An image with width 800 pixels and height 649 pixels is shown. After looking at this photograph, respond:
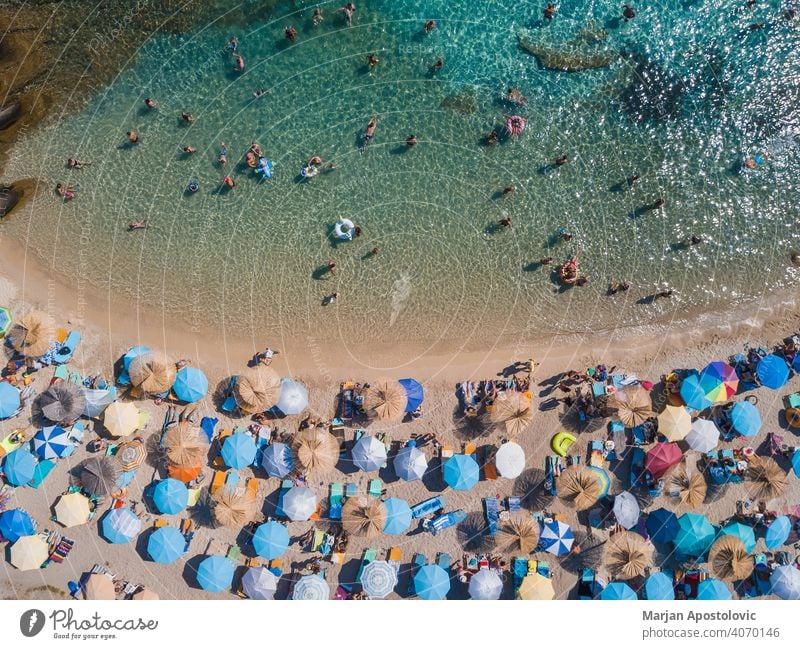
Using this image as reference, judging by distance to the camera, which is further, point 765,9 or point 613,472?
point 765,9

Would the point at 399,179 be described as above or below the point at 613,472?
above

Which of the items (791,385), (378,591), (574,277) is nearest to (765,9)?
(574,277)

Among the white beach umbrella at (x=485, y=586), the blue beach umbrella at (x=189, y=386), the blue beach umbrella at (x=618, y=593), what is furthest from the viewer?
the blue beach umbrella at (x=189, y=386)

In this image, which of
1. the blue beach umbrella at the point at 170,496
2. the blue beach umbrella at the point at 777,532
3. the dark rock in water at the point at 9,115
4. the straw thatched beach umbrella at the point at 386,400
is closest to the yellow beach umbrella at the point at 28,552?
the blue beach umbrella at the point at 170,496

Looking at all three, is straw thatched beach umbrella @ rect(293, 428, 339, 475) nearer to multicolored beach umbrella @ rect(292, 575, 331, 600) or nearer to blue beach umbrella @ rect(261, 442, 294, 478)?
blue beach umbrella @ rect(261, 442, 294, 478)

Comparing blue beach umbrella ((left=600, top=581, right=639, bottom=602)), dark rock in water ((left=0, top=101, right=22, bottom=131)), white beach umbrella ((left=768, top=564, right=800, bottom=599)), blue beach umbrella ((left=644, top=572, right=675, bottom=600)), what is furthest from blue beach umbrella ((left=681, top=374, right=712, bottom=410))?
dark rock in water ((left=0, top=101, right=22, bottom=131))

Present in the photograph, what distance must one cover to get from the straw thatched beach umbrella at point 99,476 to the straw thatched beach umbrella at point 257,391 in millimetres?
4916

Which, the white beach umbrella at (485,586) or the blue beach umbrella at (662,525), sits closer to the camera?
the white beach umbrella at (485,586)

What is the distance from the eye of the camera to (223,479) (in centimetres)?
1930

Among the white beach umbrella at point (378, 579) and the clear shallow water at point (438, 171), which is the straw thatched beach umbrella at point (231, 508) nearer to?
the white beach umbrella at point (378, 579)

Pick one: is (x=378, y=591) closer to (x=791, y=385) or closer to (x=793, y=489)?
(x=793, y=489)

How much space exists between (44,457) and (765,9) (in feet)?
106

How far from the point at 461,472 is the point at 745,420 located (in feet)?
33.9

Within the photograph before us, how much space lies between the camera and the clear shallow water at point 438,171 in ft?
66.8
